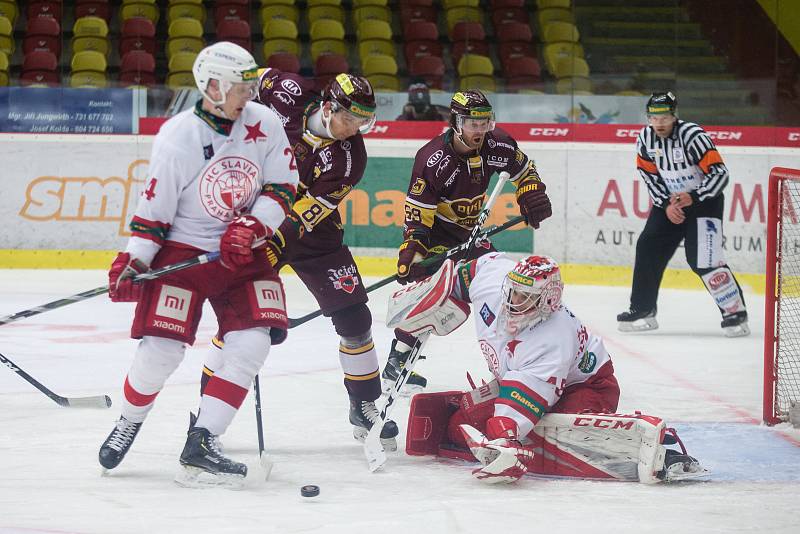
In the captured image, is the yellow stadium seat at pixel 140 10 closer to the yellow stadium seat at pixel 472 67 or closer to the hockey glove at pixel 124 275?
the yellow stadium seat at pixel 472 67

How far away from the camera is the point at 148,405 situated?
122 inches

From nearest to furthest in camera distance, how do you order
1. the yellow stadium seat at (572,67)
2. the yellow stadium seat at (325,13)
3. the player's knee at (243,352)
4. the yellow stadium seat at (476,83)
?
the player's knee at (243,352)
the yellow stadium seat at (572,67)
the yellow stadium seat at (476,83)
the yellow stadium seat at (325,13)

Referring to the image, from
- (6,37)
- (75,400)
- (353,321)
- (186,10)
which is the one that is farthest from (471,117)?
(6,37)

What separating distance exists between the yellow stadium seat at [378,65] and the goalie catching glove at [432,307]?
199 inches

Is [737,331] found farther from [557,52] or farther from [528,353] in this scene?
[528,353]

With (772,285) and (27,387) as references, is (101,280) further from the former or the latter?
(772,285)

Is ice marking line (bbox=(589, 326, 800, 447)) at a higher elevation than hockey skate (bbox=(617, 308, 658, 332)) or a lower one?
lower

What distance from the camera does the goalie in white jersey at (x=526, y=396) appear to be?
3.09 metres

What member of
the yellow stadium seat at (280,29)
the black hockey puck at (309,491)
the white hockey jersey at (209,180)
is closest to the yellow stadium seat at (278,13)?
the yellow stadium seat at (280,29)

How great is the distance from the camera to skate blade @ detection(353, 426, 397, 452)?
350 centimetres

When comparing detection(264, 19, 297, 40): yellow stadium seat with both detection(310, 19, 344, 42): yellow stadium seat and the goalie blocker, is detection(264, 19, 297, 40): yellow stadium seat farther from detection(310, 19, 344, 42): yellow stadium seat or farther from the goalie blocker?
the goalie blocker

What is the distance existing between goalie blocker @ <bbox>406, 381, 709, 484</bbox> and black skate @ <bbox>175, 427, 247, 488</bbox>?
0.60 metres

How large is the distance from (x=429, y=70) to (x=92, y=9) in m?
2.43

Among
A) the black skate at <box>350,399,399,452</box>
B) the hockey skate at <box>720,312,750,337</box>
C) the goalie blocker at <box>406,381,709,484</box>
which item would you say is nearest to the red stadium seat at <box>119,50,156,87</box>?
the hockey skate at <box>720,312,750,337</box>
